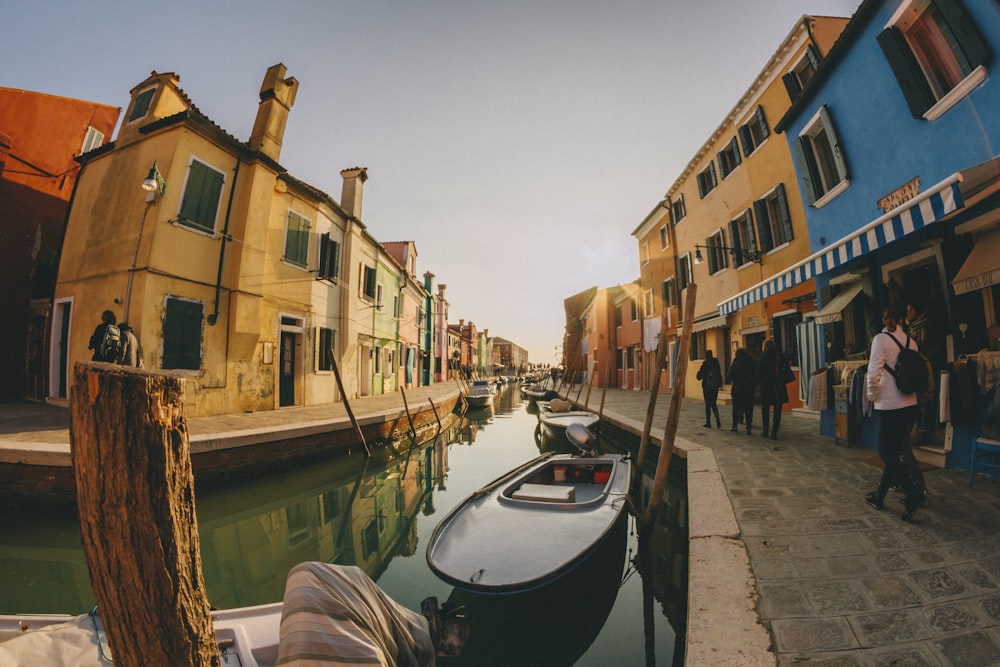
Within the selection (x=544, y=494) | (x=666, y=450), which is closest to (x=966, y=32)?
(x=666, y=450)

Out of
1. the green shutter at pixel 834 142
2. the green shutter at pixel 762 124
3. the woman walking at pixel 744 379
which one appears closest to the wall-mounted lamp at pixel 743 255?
the green shutter at pixel 762 124

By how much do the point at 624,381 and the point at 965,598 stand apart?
2346cm

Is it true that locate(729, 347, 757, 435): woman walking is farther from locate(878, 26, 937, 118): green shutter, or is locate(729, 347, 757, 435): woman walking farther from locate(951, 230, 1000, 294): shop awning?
locate(878, 26, 937, 118): green shutter

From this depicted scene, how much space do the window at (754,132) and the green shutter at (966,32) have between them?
6.80m

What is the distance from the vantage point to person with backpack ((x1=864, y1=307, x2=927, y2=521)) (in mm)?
3346

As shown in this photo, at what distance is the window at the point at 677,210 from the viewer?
16.2m

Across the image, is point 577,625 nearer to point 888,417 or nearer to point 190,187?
point 888,417

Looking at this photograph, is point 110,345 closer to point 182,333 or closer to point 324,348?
point 182,333

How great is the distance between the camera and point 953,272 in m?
4.65

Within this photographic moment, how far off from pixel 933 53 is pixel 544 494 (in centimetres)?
701

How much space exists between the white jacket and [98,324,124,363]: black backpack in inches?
405

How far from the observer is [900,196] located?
5.40 m

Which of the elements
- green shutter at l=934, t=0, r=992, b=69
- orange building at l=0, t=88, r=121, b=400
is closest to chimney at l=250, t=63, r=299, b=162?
orange building at l=0, t=88, r=121, b=400

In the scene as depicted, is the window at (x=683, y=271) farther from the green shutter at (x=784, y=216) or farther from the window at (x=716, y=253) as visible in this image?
the green shutter at (x=784, y=216)
